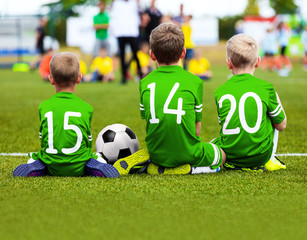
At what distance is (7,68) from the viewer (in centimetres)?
2745

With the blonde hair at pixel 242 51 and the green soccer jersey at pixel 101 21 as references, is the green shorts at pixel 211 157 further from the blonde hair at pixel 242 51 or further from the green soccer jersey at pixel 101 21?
the green soccer jersey at pixel 101 21

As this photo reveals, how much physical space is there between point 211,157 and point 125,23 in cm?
952

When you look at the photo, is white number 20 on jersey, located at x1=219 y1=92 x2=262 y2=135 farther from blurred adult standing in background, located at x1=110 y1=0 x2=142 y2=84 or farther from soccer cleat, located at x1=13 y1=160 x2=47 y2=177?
blurred adult standing in background, located at x1=110 y1=0 x2=142 y2=84

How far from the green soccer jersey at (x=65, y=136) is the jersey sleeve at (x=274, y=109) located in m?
1.34

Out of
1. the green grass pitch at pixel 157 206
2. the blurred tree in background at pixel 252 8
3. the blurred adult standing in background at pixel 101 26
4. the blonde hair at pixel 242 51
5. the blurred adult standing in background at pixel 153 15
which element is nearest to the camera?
the green grass pitch at pixel 157 206

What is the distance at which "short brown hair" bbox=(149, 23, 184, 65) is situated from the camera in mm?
3637

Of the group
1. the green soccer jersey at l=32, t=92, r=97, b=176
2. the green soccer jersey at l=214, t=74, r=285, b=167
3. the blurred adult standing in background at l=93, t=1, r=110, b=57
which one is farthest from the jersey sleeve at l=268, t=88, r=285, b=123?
the blurred adult standing in background at l=93, t=1, r=110, b=57

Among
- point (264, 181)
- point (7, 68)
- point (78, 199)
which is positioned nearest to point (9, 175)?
point (78, 199)

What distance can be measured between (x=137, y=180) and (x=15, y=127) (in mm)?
3288

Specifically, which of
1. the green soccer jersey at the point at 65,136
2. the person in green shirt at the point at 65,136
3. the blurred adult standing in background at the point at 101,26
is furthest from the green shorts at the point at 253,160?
the blurred adult standing in background at the point at 101,26

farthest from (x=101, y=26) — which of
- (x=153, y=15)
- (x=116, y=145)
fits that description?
(x=116, y=145)

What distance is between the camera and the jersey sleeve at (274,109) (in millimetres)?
3715

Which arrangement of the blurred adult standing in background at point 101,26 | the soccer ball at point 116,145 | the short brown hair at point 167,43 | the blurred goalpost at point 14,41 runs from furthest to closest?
the blurred goalpost at point 14,41 < the blurred adult standing in background at point 101,26 < the soccer ball at point 116,145 < the short brown hair at point 167,43

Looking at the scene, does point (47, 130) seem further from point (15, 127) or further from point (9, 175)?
point (15, 127)
